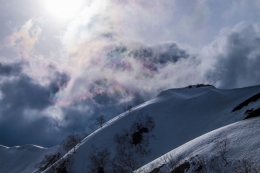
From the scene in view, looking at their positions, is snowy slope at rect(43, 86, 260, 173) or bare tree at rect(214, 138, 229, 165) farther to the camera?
snowy slope at rect(43, 86, 260, 173)

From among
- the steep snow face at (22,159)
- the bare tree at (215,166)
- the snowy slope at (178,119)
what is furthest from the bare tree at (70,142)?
the bare tree at (215,166)

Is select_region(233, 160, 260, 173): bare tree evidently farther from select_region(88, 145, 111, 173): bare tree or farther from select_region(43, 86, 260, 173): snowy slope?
select_region(88, 145, 111, 173): bare tree

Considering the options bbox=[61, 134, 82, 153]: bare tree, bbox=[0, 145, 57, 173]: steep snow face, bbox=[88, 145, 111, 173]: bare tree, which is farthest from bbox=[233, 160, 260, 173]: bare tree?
bbox=[0, 145, 57, 173]: steep snow face

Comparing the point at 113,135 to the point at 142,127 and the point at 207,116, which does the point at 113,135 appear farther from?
the point at 207,116

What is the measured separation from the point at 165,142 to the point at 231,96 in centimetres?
3331

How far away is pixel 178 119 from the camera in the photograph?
83750 mm

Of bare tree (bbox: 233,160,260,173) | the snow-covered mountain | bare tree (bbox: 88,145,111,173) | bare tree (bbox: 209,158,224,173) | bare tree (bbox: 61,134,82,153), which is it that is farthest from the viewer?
bare tree (bbox: 61,134,82,153)

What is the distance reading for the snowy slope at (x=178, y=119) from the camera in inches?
2707

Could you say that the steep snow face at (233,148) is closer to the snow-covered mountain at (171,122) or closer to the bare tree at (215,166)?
the bare tree at (215,166)

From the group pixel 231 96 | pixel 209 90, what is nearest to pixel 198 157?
pixel 231 96

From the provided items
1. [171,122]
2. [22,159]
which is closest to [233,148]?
[171,122]

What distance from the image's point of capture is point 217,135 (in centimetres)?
3125

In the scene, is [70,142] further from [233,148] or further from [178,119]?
[233,148]

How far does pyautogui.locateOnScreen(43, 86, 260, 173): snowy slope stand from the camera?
68750mm
